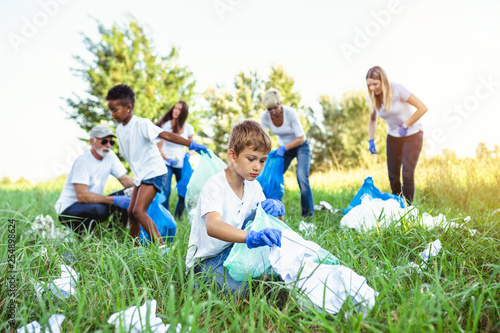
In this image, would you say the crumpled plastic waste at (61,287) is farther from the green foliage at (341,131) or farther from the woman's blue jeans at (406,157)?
the green foliage at (341,131)

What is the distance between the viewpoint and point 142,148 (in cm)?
296

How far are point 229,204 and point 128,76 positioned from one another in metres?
11.9

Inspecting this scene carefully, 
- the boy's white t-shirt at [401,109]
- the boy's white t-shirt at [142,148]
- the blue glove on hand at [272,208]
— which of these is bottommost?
the blue glove on hand at [272,208]

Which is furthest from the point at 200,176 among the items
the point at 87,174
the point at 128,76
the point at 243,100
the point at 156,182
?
the point at 243,100

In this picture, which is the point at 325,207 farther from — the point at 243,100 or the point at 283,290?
the point at 243,100

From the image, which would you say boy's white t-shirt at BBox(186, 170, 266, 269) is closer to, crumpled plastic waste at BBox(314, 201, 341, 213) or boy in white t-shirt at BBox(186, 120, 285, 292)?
boy in white t-shirt at BBox(186, 120, 285, 292)

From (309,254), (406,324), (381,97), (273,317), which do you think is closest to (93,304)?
(273,317)

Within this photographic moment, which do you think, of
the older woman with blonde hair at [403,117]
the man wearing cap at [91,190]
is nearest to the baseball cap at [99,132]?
the man wearing cap at [91,190]

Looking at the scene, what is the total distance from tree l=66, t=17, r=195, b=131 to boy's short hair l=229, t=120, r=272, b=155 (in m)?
11.0

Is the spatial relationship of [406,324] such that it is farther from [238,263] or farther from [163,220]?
[163,220]

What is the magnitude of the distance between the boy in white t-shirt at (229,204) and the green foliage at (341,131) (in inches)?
605

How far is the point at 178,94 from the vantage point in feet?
44.5

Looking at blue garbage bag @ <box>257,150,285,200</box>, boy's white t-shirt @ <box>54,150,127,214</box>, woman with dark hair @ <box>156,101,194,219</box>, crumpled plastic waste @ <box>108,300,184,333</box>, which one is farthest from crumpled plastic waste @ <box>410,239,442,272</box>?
woman with dark hair @ <box>156,101,194,219</box>

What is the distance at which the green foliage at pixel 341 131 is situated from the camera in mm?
17391
